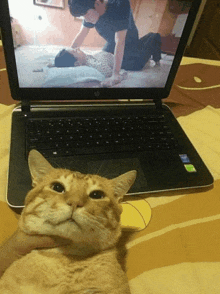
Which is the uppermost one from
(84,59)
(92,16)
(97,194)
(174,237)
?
(92,16)

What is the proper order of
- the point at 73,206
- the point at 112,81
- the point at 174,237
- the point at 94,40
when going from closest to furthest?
1. the point at 73,206
2. the point at 174,237
3. the point at 94,40
4. the point at 112,81

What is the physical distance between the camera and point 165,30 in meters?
0.68

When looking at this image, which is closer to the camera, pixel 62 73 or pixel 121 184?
pixel 121 184

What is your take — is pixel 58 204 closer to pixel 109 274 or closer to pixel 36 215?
pixel 36 215

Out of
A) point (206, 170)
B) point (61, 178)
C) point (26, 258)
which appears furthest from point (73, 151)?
point (206, 170)

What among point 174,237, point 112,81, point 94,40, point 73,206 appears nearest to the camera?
point 73,206

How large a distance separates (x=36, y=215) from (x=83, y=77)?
1.48ft

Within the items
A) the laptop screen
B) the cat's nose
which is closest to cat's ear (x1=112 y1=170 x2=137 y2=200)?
the cat's nose

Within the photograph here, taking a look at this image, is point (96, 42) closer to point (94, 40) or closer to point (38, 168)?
point (94, 40)

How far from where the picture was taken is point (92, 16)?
0.62 metres

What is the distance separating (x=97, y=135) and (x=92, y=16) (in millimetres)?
324

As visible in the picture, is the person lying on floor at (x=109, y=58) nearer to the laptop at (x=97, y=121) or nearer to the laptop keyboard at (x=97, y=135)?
the laptop at (x=97, y=121)

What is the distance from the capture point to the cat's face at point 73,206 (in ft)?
1.36

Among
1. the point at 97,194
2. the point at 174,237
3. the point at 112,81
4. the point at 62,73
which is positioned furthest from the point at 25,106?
the point at 174,237
